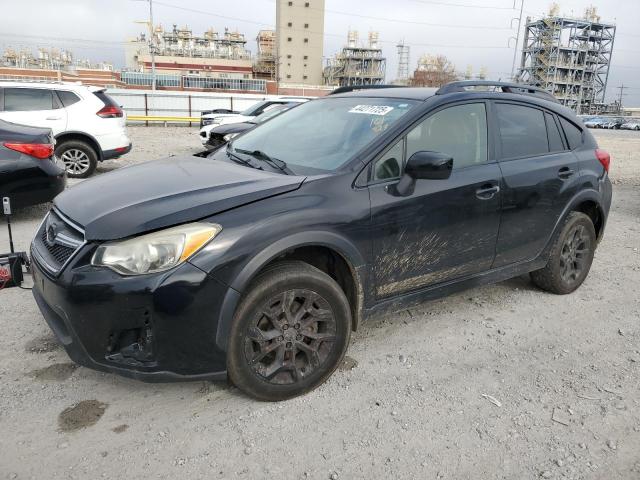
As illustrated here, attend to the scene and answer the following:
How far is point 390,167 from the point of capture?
9.91ft

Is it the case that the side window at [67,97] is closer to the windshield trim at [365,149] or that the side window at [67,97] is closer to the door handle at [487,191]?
the windshield trim at [365,149]

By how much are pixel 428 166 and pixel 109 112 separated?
26.1 feet

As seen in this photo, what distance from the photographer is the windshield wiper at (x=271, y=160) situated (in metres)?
3.02

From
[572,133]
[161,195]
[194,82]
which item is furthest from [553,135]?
[194,82]

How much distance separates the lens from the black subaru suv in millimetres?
2348

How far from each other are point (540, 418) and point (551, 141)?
7.55ft

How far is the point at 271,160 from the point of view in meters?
3.21

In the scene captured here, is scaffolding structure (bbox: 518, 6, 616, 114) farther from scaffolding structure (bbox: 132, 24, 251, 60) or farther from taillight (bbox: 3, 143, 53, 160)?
taillight (bbox: 3, 143, 53, 160)

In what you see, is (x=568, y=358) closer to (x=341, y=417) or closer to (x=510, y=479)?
(x=510, y=479)

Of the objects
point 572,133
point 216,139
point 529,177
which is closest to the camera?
point 529,177

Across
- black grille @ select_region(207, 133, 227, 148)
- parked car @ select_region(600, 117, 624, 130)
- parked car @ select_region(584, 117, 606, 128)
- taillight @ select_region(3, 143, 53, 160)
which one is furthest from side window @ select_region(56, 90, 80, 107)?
parked car @ select_region(600, 117, 624, 130)

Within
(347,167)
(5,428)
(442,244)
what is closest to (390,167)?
(347,167)

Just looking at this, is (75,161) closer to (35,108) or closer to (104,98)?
(35,108)

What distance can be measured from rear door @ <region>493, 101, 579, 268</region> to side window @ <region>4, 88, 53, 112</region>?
802 cm
